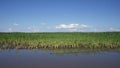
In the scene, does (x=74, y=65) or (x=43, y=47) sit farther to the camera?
(x=43, y=47)

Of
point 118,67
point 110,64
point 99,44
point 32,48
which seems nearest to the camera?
point 118,67

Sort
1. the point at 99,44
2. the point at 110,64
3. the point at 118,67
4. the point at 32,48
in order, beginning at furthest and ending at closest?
1. the point at 99,44
2. the point at 32,48
3. the point at 110,64
4. the point at 118,67

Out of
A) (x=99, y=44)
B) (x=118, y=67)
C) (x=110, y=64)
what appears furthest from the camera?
(x=99, y=44)

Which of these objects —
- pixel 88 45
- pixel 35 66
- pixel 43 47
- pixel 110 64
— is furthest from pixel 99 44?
pixel 35 66

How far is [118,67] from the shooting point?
10336mm

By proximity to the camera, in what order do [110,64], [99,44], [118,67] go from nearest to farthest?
1. [118,67]
2. [110,64]
3. [99,44]

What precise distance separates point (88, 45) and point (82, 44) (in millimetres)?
683

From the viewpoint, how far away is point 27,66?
10461 mm

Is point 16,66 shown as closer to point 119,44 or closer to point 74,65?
point 74,65

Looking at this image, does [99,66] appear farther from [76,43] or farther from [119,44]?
[119,44]

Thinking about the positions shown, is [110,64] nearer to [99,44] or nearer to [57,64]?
[57,64]

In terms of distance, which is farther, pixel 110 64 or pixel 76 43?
pixel 76 43

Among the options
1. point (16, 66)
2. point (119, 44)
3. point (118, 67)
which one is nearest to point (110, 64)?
point (118, 67)

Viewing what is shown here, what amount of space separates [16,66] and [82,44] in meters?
9.89
